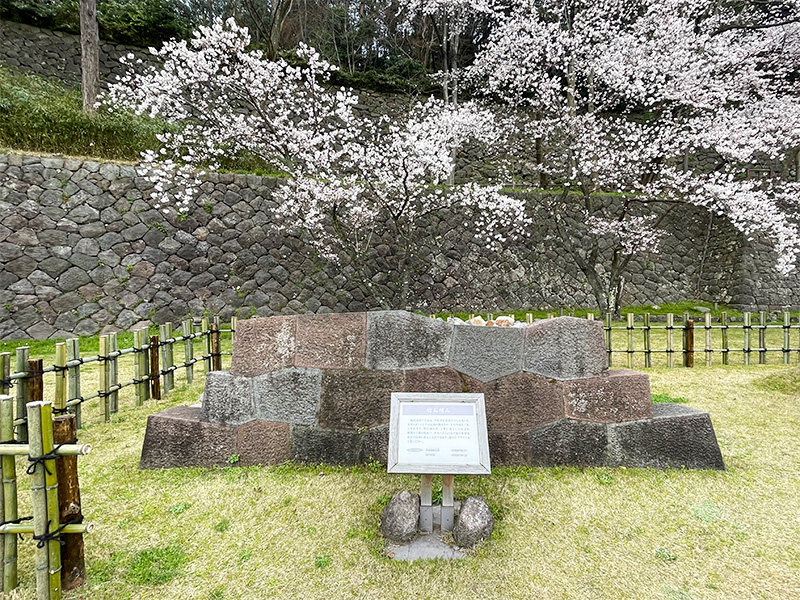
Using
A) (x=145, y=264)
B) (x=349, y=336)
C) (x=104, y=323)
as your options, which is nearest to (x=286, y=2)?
(x=145, y=264)

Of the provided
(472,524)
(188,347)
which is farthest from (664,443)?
(188,347)

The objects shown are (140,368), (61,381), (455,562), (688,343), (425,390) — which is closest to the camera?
(455,562)

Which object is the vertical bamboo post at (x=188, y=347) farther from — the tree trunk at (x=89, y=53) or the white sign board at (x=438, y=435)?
the tree trunk at (x=89, y=53)

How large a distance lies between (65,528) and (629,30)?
55.2 feet

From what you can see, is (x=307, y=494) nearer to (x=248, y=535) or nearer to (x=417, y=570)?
(x=248, y=535)

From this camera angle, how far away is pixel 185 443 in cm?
364

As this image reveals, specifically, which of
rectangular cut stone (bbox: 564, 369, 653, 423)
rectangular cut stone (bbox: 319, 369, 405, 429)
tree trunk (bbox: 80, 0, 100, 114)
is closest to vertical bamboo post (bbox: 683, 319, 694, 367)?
rectangular cut stone (bbox: 564, 369, 653, 423)

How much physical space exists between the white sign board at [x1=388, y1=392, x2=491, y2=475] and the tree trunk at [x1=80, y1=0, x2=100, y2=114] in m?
12.3

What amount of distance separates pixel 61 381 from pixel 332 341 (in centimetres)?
275

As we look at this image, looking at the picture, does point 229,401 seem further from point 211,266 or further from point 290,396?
point 211,266

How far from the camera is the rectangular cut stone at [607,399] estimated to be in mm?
3570

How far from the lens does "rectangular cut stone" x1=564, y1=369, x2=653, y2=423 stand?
3.57 metres

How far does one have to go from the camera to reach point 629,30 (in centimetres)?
1333

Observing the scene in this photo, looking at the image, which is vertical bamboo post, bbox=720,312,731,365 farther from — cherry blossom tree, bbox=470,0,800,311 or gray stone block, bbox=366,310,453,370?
gray stone block, bbox=366,310,453,370
